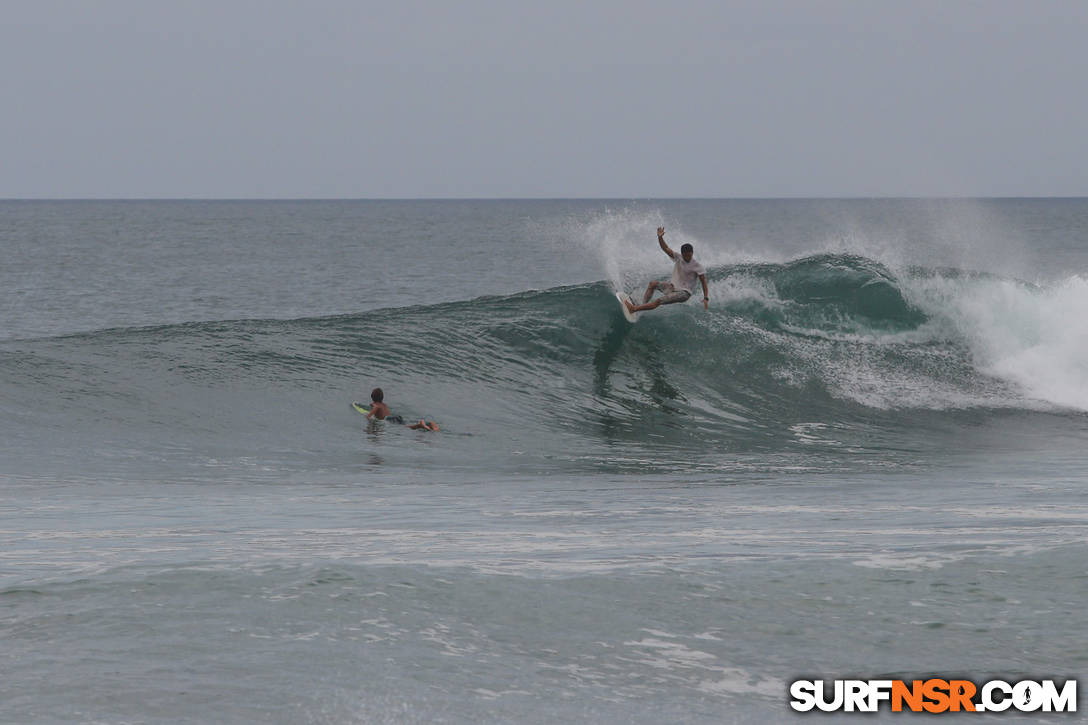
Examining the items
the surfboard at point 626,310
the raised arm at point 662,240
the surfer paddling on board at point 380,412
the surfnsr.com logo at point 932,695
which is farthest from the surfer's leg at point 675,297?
the surfnsr.com logo at point 932,695

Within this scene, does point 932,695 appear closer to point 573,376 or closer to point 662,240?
point 662,240

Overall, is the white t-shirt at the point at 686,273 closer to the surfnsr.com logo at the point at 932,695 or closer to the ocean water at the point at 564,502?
the ocean water at the point at 564,502

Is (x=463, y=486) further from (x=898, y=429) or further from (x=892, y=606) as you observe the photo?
(x=898, y=429)

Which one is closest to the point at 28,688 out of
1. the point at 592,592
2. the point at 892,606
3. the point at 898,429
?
the point at 592,592

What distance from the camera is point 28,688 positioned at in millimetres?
4871

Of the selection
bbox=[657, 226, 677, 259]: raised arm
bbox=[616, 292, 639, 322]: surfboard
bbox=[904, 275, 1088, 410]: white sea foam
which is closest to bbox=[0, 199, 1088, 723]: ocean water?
bbox=[904, 275, 1088, 410]: white sea foam

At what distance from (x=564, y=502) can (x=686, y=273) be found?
8.59 meters

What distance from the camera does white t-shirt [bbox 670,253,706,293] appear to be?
18.7m

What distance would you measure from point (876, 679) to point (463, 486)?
7468 millimetres

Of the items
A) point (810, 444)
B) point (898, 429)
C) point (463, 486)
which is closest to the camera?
point (463, 486)

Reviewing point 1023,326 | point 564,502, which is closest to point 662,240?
point 564,502

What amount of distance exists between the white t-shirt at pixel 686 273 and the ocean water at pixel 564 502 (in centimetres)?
179

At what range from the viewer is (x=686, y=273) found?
61.6 ft

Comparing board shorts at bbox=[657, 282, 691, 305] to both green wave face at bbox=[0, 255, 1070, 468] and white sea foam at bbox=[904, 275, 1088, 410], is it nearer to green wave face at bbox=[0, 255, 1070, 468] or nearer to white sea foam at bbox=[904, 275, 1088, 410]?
green wave face at bbox=[0, 255, 1070, 468]
